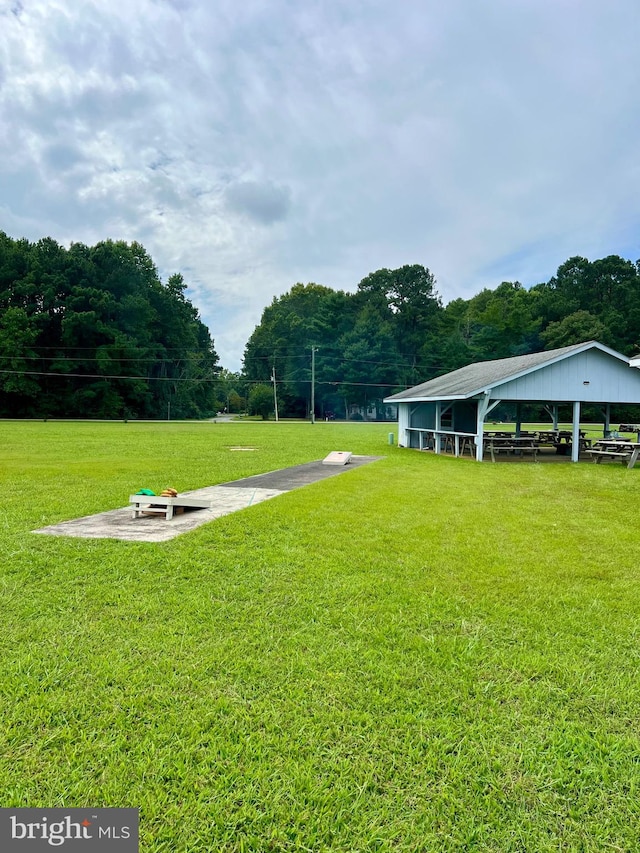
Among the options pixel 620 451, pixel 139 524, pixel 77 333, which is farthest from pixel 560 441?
pixel 77 333

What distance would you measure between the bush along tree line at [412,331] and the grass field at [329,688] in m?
49.8

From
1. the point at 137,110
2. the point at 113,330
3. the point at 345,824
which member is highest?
the point at 137,110

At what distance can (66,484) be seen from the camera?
8609mm

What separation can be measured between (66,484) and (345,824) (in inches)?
338

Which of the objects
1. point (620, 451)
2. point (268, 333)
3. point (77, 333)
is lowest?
point (620, 451)

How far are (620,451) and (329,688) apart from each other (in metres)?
15.2

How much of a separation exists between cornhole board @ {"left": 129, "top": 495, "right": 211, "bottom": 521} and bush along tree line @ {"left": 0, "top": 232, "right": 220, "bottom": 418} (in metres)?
44.6

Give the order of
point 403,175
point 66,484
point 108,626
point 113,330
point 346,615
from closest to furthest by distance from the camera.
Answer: point 108,626
point 346,615
point 66,484
point 403,175
point 113,330

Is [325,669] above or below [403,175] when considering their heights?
below

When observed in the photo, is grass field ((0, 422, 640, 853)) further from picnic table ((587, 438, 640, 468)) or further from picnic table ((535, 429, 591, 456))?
picnic table ((535, 429, 591, 456))

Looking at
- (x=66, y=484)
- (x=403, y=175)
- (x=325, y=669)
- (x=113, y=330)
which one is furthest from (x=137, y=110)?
(x=113, y=330)

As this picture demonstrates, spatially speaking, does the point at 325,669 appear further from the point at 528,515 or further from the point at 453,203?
the point at 453,203

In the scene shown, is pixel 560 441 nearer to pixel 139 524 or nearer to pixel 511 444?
pixel 511 444

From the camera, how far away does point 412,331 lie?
65062 mm
